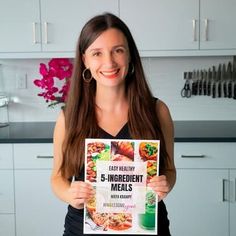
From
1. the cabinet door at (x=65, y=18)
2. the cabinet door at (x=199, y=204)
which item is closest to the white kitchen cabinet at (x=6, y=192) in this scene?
the cabinet door at (x=65, y=18)

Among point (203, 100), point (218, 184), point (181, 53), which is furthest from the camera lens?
point (203, 100)

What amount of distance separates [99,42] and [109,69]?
8 centimetres

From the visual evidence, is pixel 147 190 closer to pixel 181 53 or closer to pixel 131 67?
pixel 131 67

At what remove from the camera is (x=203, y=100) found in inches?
115

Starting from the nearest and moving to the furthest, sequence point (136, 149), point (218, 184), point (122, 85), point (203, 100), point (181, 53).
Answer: point (136, 149) < point (122, 85) < point (218, 184) < point (181, 53) < point (203, 100)

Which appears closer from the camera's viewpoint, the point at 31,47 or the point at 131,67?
the point at 131,67

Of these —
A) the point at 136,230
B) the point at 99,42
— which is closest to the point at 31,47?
the point at 99,42

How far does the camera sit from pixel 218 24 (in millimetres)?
2555

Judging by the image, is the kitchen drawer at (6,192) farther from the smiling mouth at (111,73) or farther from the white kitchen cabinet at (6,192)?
the smiling mouth at (111,73)

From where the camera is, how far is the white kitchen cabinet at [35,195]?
2436 mm

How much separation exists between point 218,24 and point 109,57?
1.70 m

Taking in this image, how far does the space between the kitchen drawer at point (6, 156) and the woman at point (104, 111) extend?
133cm

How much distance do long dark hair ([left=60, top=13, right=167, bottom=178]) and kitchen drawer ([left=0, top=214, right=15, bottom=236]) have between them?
1.50m

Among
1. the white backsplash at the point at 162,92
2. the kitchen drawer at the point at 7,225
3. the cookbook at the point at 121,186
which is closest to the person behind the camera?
the cookbook at the point at 121,186
